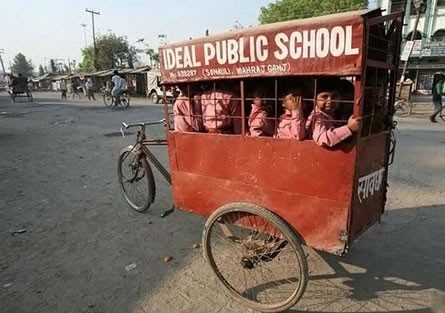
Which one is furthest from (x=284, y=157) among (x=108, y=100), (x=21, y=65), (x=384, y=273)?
(x=21, y=65)

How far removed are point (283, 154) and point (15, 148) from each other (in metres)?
8.25

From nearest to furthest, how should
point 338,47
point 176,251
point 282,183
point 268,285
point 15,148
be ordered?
point 338,47, point 282,183, point 268,285, point 176,251, point 15,148

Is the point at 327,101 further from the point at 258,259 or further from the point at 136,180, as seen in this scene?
the point at 136,180

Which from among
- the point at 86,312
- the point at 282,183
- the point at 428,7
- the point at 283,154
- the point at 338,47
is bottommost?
the point at 86,312

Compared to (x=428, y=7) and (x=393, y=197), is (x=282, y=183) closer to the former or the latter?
(x=393, y=197)

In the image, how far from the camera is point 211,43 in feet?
8.48

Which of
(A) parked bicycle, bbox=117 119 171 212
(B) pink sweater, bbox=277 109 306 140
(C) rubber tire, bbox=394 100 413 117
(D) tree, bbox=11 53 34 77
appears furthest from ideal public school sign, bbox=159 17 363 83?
(D) tree, bbox=11 53 34 77

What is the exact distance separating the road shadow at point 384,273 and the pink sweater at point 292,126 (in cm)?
128

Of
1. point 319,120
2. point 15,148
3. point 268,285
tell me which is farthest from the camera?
point 15,148

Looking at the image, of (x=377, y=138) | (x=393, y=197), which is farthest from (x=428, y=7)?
(x=377, y=138)

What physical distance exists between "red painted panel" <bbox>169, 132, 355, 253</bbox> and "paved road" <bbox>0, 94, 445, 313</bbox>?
26.1 inches

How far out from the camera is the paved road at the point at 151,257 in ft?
8.84

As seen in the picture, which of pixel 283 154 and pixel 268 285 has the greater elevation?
pixel 283 154

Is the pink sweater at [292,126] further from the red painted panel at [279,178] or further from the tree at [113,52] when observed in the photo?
the tree at [113,52]
